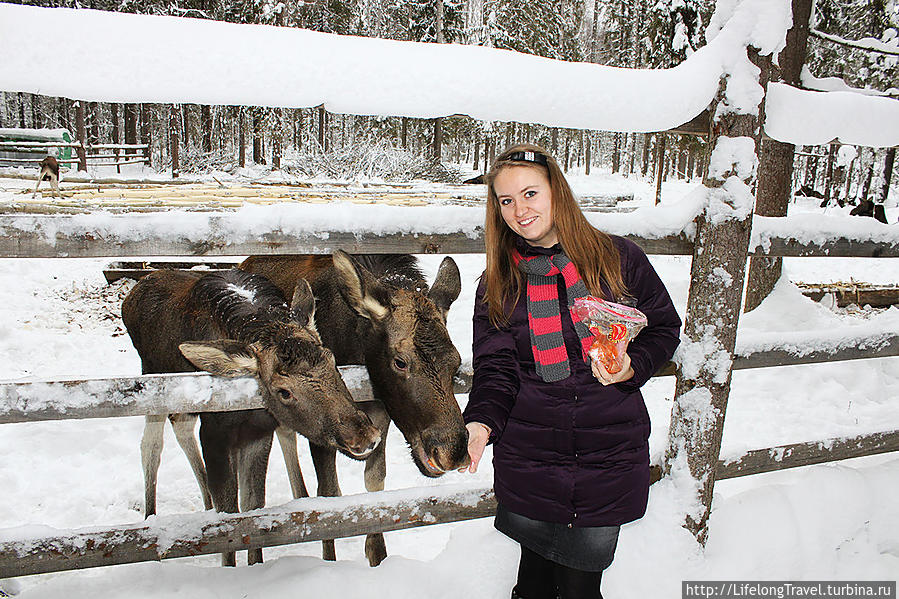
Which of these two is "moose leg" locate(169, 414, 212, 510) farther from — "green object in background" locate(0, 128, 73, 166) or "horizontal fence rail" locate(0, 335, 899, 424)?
"green object in background" locate(0, 128, 73, 166)

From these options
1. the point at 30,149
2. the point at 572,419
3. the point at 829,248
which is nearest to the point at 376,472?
the point at 572,419

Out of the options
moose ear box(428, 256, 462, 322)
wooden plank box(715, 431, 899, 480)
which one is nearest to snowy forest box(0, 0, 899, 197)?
wooden plank box(715, 431, 899, 480)

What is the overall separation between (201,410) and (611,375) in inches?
71.2

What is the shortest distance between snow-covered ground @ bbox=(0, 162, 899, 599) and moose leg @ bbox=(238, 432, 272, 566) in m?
0.55

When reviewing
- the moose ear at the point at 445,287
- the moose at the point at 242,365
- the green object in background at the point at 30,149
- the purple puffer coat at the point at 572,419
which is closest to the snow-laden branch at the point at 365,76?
the purple puffer coat at the point at 572,419

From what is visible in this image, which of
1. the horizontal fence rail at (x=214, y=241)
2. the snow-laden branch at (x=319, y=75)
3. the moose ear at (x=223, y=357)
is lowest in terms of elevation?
the moose ear at (x=223, y=357)

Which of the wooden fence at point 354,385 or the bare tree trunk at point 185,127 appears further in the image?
the bare tree trunk at point 185,127

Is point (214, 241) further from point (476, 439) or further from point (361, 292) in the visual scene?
point (476, 439)

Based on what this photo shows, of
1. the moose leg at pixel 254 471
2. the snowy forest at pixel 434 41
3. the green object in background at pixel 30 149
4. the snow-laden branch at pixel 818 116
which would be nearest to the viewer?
the snow-laden branch at pixel 818 116

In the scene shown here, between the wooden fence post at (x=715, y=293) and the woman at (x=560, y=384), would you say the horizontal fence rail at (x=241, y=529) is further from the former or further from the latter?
the wooden fence post at (x=715, y=293)

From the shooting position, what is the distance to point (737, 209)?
3008 mm

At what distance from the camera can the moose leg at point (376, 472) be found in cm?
378

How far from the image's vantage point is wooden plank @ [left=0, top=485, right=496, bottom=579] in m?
2.52

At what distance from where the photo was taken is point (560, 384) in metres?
2.32
